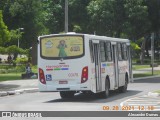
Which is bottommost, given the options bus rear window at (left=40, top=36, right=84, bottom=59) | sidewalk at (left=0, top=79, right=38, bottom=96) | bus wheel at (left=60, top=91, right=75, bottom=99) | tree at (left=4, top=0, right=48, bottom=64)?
sidewalk at (left=0, top=79, right=38, bottom=96)

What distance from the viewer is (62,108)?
68.1ft

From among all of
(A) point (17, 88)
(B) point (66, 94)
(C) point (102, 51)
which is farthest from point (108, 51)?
(A) point (17, 88)

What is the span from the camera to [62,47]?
2467 centimetres

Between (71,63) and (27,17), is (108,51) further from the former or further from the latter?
(27,17)

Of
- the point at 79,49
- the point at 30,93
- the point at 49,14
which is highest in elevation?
the point at 49,14

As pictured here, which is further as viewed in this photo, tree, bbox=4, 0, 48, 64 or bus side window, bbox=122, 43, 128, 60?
tree, bbox=4, 0, 48, 64

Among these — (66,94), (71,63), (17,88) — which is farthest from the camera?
(17,88)

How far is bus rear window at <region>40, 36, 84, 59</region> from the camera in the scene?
24.5m

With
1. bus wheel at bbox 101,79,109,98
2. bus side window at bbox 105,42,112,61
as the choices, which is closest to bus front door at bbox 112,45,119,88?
bus side window at bbox 105,42,112,61

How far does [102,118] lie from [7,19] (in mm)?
60712

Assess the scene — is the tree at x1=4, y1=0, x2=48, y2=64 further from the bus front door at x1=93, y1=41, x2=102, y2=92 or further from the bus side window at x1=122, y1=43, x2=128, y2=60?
the bus front door at x1=93, y1=41, x2=102, y2=92

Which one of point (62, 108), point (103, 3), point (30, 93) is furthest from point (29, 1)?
point (62, 108)

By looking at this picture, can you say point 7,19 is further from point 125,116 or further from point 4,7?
point 125,116

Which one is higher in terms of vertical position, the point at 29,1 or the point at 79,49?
the point at 29,1
